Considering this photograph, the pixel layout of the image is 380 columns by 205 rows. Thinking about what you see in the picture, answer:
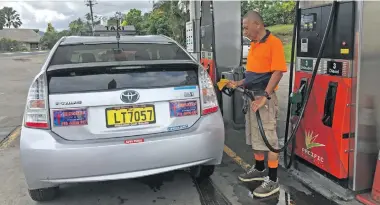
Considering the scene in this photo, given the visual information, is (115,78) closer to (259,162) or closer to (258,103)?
(258,103)

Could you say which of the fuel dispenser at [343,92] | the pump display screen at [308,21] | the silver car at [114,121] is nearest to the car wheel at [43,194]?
the silver car at [114,121]

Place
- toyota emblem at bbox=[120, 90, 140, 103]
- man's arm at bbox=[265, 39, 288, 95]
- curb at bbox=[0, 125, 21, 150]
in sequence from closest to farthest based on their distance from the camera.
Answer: toyota emblem at bbox=[120, 90, 140, 103] → man's arm at bbox=[265, 39, 288, 95] → curb at bbox=[0, 125, 21, 150]

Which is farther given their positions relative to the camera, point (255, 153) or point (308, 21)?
point (255, 153)

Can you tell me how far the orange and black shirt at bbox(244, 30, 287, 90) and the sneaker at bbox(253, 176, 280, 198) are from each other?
904 millimetres

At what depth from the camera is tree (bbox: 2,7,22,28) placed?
384 feet

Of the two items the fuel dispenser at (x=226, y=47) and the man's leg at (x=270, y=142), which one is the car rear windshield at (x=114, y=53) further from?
the fuel dispenser at (x=226, y=47)

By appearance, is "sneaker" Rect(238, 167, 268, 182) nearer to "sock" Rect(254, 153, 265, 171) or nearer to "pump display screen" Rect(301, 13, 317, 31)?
"sock" Rect(254, 153, 265, 171)

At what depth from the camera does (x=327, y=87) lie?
334 cm

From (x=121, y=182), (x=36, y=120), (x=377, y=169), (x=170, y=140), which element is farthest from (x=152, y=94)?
(x=377, y=169)

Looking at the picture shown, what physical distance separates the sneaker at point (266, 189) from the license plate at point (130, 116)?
1.24 m

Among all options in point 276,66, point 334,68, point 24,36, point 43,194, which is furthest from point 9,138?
point 24,36

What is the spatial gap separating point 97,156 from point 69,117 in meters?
0.38

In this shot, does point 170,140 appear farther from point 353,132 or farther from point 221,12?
point 221,12

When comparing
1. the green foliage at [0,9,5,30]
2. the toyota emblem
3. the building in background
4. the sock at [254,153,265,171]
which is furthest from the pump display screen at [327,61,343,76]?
the green foliage at [0,9,5,30]
